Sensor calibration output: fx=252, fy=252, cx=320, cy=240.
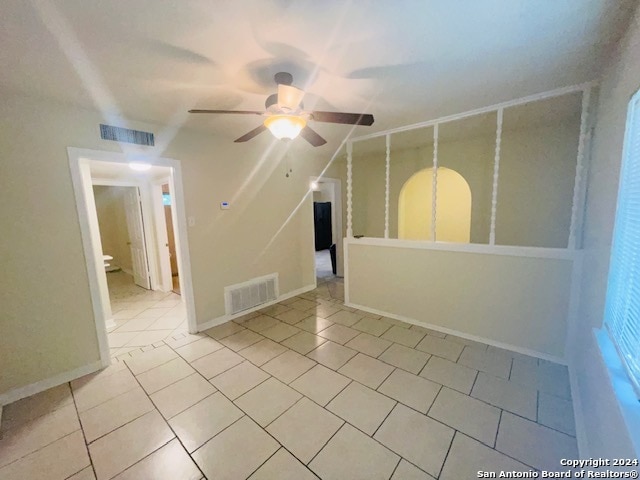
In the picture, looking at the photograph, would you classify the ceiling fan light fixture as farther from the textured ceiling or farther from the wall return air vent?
the wall return air vent

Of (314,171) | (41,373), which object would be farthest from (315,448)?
(314,171)

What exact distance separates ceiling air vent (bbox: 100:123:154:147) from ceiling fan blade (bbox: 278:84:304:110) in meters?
1.85

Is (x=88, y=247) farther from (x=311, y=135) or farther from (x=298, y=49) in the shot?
(x=298, y=49)


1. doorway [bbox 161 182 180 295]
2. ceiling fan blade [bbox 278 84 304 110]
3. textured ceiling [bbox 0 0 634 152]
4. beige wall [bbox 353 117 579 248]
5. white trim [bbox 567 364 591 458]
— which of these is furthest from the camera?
doorway [bbox 161 182 180 295]

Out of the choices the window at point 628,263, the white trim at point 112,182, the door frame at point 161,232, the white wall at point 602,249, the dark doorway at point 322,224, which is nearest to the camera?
the window at point 628,263

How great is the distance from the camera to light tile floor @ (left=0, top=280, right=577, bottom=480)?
148cm

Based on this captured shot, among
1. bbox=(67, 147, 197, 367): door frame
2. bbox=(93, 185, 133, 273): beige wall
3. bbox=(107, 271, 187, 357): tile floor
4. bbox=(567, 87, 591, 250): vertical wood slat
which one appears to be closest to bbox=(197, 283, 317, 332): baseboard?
bbox=(67, 147, 197, 367): door frame

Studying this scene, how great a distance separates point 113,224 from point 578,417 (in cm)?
813

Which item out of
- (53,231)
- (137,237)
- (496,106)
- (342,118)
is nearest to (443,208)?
(496,106)

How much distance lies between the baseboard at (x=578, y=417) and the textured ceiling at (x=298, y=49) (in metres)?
2.32

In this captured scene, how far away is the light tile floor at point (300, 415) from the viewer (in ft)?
4.85

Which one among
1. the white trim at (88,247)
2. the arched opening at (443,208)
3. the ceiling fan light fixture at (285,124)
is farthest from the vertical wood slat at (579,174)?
the white trim at (88,247)

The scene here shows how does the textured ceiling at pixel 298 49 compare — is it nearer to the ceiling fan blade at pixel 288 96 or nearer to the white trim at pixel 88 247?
the ceiling fan blade at pixel 288 96

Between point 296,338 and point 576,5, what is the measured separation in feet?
10.5
